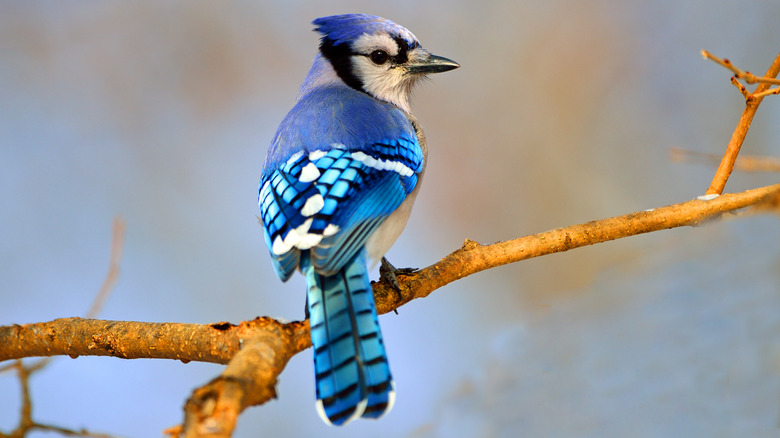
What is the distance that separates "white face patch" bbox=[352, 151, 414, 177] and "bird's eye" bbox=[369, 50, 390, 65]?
Answer: 650mm

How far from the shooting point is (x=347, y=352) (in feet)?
4.87

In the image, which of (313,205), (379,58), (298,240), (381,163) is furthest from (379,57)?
(298,240)

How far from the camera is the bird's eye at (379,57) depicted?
2.55 m

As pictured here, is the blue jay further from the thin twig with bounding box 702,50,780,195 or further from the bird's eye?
the thin twig with bounding box 702,50,780,195

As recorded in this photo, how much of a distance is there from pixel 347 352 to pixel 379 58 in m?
1.40

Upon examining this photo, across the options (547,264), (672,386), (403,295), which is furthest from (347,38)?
(672,386)

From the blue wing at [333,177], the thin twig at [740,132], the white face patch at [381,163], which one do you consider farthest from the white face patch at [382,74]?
the thin twig at [740,132]

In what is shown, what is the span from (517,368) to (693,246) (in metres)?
0.44

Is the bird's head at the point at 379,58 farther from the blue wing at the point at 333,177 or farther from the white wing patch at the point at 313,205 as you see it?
the white wing patch at the point at 313,205

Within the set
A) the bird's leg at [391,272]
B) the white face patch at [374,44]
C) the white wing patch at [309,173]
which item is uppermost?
the white face patch at [374,44]

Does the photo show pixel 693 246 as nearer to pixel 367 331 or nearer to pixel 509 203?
pixel 367 331

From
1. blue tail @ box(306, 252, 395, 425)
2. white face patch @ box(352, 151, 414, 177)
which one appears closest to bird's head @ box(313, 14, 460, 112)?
white face patch @ box(352, 151, 414, 177)

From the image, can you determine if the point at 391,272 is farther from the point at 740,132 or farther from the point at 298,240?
the point at 740,132

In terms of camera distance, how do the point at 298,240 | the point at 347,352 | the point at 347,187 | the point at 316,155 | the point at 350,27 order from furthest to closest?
the point at 350,27 → the point at 316,155 → the point at 347,187 → the point at 298,240 → the point at 347,352
